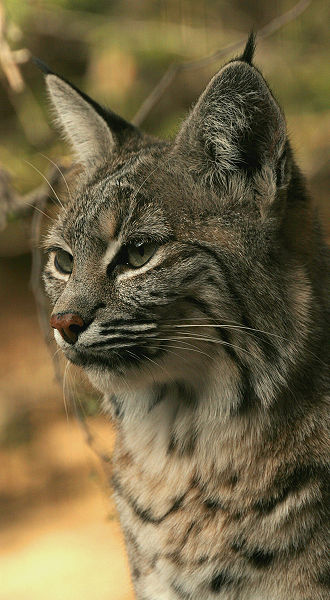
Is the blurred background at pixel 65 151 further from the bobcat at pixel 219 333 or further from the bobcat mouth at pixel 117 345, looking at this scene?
the bobcat mouth at pixel 117 345

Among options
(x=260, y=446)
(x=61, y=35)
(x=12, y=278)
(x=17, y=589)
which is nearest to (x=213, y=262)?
(x=260, y=446)

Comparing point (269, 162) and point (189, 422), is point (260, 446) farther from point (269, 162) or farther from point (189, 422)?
point (269, 162)

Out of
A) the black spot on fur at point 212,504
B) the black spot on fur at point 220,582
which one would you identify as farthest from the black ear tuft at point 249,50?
the black spot on fur at point 220,582

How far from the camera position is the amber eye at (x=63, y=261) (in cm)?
293

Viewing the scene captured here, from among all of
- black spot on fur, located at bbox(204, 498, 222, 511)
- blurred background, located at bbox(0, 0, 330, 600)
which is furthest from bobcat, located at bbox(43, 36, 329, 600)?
blurred background, located at bbox(0, 0, 330, 600)

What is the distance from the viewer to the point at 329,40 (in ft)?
21.3

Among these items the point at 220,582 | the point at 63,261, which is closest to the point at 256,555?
the point at 220,582

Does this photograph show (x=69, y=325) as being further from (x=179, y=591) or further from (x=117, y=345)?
(x=179, y=591)

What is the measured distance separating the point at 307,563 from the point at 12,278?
6.38 m

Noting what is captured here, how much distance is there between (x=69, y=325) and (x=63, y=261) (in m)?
0.47

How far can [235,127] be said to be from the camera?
2643 millimetres

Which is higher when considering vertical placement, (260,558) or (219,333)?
(219,333)

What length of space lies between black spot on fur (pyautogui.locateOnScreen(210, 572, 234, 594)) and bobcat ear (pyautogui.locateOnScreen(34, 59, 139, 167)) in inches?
62.4

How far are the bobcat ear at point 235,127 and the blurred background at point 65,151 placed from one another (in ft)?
7.88
